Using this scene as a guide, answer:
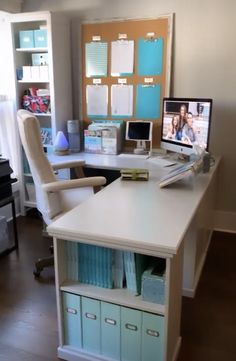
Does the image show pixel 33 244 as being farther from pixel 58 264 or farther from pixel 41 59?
pixel 41 59

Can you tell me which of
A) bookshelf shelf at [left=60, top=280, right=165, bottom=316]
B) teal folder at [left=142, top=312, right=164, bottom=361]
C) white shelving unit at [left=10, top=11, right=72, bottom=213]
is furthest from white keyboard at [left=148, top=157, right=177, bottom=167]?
teal folder at [left=142, top=312, right=164, bottom=361]

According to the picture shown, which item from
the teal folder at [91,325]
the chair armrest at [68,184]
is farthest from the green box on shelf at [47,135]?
the teal folder at [91,325]

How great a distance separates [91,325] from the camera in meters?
1.68

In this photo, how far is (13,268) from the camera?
2713mm

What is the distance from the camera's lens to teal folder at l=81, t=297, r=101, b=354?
1645 mm

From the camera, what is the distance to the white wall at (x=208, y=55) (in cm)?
297

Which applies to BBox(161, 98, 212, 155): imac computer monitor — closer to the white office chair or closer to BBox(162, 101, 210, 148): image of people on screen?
BBox(162, 101, 210, 148): image of people on screen

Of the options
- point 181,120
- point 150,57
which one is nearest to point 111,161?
point 181,120

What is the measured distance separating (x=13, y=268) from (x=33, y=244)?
425mm

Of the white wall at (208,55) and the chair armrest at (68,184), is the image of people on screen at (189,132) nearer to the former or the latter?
the white wall at (208,55)

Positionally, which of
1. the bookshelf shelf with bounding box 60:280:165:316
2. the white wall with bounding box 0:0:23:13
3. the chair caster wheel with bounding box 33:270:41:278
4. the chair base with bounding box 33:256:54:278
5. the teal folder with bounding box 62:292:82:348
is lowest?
the chair caster wheel with bounding box 33:270:41:278

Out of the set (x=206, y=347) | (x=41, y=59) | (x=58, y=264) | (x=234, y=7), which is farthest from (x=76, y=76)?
(x=206, y=347)

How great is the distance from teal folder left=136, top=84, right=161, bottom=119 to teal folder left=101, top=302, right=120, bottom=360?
7.11 feet

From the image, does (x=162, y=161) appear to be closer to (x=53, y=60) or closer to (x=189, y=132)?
(x=189, y=132)
